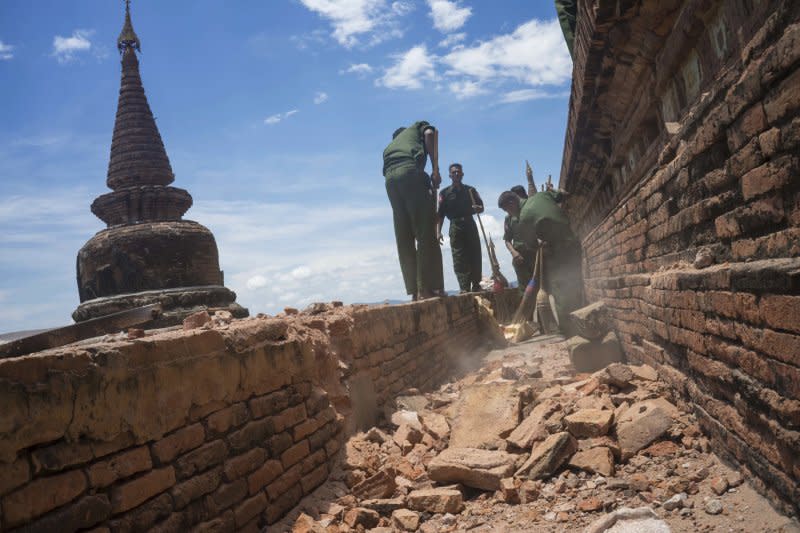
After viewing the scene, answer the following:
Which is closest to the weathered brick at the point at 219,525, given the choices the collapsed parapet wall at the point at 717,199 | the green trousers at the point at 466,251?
the collapsed parapet wall at the point at 717,199

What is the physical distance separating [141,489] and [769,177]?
8.08 feet

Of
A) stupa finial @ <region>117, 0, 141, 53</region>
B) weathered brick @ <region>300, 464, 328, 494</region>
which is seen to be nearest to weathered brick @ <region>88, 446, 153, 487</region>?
weathered brick @ <region>300, 464, 328, 494</region>

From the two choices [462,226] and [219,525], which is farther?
[462,226]

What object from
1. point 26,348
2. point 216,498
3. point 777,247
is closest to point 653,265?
point 777,247

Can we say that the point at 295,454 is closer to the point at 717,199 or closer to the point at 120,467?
the point at 120,467

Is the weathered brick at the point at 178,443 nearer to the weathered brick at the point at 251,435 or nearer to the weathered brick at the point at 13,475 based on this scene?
the weathered brick at the point at 251,435

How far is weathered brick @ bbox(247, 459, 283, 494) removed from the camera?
254cm

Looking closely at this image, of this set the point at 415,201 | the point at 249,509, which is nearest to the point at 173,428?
the point at 249,509

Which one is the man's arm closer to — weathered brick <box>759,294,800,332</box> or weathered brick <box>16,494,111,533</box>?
weathered brick <box>759,294,800,332</box>

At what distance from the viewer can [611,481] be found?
2791 mm

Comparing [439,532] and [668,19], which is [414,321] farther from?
[668,19]

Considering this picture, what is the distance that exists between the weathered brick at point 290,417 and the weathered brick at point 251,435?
48mm

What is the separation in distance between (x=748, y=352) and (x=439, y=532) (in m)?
1.58

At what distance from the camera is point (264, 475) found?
8.64ft
